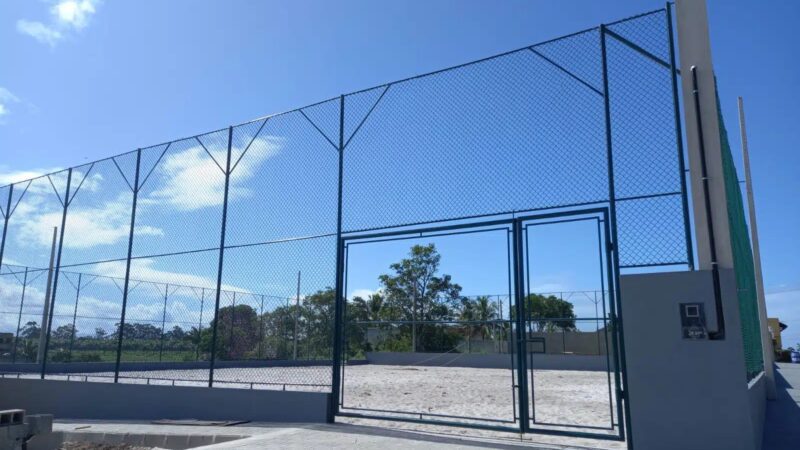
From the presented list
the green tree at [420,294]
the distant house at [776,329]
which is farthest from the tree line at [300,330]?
the distant house at [776,329]

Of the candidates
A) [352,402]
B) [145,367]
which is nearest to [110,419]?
[352,402]

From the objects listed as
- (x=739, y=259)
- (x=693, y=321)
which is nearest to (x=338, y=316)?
(x=693, y=321)

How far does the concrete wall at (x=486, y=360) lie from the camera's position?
2738cm

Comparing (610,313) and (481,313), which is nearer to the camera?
(610,313)

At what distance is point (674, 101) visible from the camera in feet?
23.0

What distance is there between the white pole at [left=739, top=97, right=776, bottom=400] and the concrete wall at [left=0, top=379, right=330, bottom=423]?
1103cm

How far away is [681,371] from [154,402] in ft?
31.0

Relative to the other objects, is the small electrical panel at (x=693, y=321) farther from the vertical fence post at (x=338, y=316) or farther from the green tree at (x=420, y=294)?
the green tree at (x=420, y=294)

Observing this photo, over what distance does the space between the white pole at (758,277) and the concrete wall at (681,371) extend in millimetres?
9151

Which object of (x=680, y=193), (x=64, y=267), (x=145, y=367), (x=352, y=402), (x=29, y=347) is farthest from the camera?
(x=145, y=367)

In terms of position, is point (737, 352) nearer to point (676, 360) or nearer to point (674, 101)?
point (676, 360)

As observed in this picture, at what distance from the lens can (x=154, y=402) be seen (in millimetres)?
11164

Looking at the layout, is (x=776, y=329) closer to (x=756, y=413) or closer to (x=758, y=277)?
(x=758, y=277)

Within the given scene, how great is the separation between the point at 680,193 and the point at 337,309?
5477 mm
